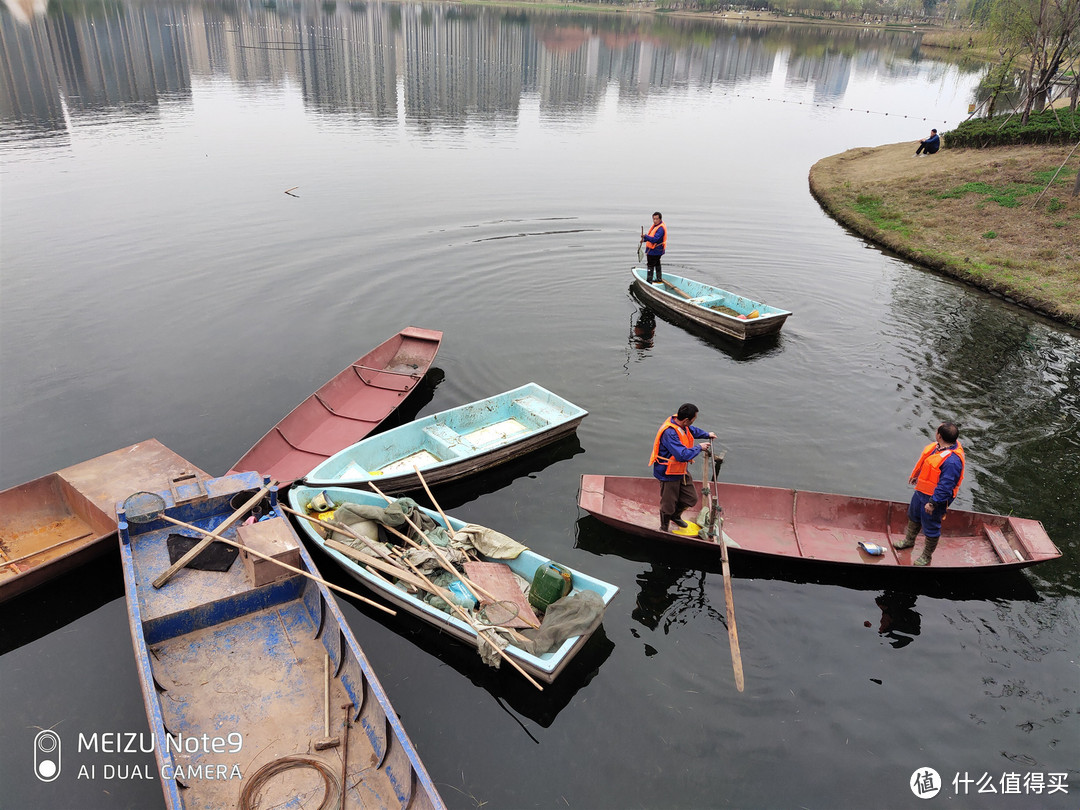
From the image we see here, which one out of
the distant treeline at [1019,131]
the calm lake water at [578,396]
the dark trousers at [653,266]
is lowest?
the calm lake water at [578,396]

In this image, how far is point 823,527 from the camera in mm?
12375

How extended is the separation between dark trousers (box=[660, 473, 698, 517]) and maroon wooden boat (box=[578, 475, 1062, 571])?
0.46 meters

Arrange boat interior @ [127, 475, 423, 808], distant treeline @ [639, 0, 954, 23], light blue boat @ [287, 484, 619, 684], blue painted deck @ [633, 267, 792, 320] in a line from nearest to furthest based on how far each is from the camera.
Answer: boat interior @ [127, 475, 423, 808] → light blue boat @ [287, 484, 619, 684] → blue painted deck @ [633, 267, 792, 320] → distant treeline @ [639, 0, 954, 23]

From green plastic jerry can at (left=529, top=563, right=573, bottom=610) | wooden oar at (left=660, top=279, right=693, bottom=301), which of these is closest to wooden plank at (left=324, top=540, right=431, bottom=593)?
green plastic jerry can at (left=529, top=563, right=573, bottom=610)

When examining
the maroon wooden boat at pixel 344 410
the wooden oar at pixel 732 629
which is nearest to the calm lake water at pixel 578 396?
the wooden oar at pixel 732 629

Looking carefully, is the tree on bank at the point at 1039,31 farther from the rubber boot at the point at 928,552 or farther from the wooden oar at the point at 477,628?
the wooden oar at the point at 477,628

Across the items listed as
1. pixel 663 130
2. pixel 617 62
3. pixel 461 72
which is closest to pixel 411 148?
pixel 663 130

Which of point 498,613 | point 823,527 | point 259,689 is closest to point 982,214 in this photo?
point 823,527

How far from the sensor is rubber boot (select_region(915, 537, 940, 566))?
11201 mm

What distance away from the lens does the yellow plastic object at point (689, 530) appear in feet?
38.8

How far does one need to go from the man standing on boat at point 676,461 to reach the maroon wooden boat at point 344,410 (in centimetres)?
676

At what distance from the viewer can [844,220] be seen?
1289 inches

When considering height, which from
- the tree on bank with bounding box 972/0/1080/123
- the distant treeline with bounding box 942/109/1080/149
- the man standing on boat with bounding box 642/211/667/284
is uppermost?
the tree on bank with bounding box 972/0/1080/123

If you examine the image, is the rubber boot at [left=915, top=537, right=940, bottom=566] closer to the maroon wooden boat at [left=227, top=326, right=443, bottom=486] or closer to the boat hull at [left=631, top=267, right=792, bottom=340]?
the boat hull at [left=631, top=267, right=792, bottom=340]
